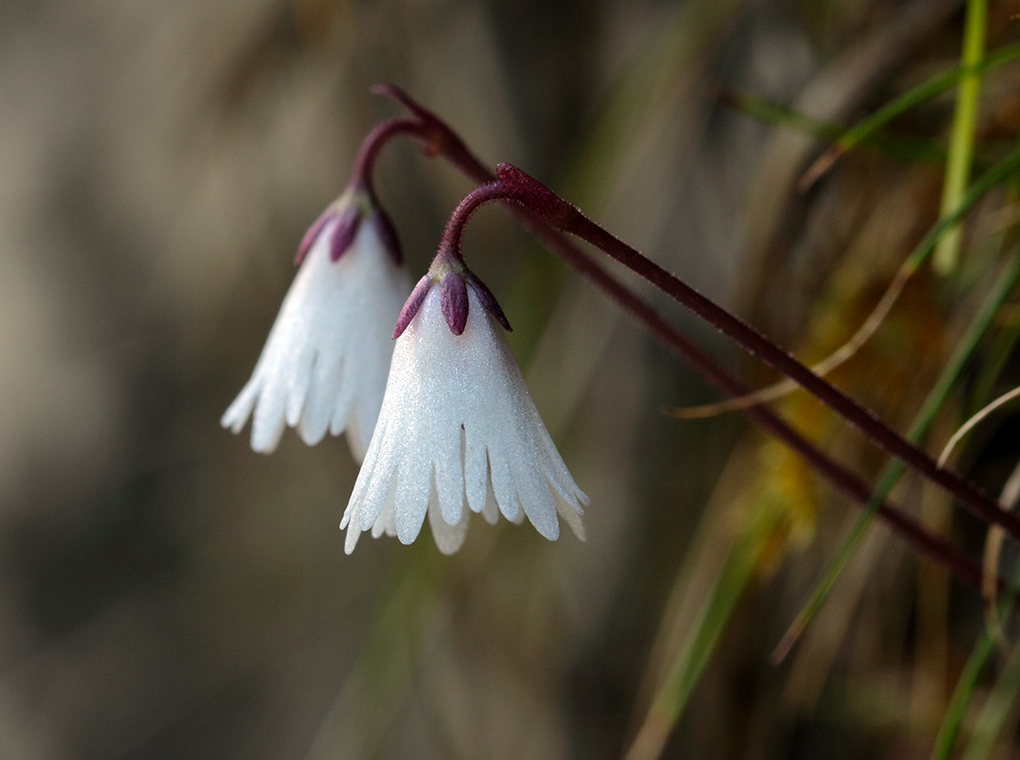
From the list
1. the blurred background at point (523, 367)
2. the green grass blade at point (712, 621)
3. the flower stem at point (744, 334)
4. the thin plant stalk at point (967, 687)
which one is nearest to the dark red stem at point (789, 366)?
the flower stem at point (744, 334)

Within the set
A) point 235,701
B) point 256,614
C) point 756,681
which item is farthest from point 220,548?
point 756,681

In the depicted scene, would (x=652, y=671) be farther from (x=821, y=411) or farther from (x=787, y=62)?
(x=787, y=62)

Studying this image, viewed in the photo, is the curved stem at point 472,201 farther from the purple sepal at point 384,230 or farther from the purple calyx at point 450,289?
the purple sepal at point 384,230

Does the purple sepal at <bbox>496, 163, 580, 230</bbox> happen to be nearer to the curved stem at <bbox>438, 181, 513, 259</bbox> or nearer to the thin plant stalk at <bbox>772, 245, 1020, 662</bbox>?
the curved stem at <bbox>438, 181, 513, 259</bbox>

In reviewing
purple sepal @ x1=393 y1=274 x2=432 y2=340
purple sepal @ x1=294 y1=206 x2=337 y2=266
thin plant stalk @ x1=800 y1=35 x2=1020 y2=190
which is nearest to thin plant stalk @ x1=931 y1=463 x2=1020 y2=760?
thin plant stalk @ x1=800 y1=35 x2=1020 y2=190

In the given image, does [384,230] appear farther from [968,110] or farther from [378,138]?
[968,110]

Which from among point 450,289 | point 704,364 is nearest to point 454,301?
point 450,289
